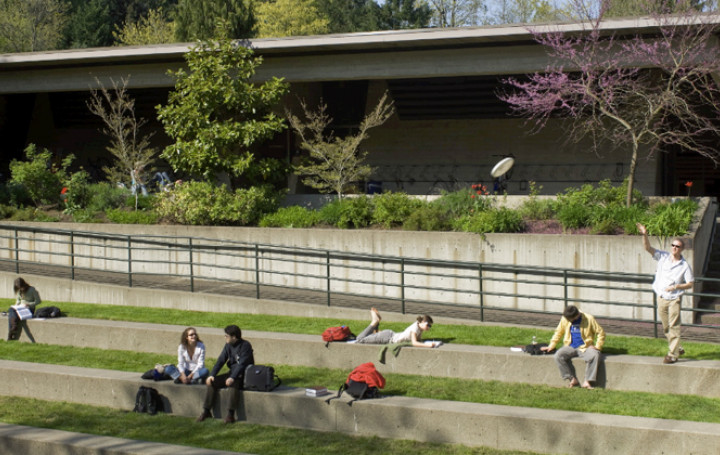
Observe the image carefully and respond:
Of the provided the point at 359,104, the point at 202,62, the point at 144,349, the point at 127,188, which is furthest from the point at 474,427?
the point at 359,104

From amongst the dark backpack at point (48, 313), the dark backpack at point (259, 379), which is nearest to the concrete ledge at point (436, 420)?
the dark backpack at point (259, 379)

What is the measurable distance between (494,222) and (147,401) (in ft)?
26.0

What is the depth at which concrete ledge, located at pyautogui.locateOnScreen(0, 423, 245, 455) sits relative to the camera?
26.4ft

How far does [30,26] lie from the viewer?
4966 cm

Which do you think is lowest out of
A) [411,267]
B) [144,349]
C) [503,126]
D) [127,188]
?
[144,349]

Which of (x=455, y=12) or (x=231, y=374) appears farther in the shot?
(x=455, y=12)

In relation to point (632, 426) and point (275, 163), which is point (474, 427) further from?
point (275, 163)

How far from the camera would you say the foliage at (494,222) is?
1530 centimetres

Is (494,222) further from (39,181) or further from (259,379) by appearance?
(39,181)

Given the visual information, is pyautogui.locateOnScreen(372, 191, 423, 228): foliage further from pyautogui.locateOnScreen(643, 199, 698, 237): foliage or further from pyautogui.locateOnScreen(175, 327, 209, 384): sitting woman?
pyautogui.locateOnScreen(175, 327, 209, 384): sitting woman

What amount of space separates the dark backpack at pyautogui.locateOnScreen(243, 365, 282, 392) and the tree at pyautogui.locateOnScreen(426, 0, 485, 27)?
4510 centimetres

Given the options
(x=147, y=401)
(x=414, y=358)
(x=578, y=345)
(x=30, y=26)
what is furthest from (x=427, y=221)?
(x=30, y=26)

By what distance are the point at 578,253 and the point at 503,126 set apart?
11.9 m

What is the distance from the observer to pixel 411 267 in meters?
15.8
